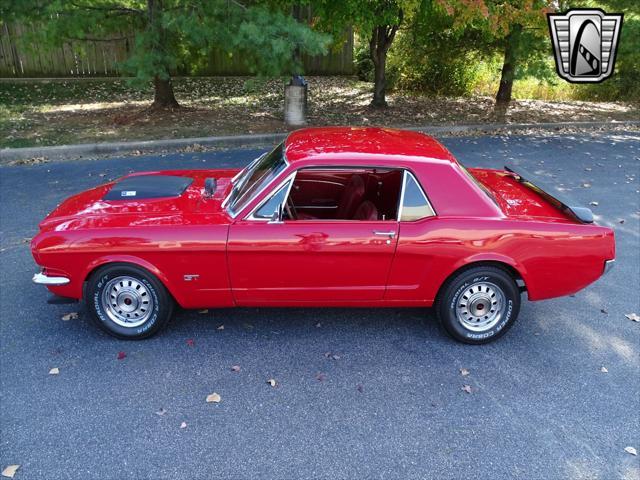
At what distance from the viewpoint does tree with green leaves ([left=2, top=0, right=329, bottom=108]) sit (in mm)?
8438

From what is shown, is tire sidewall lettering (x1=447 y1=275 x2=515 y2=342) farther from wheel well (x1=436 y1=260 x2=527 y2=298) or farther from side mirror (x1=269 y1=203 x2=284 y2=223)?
side mirror (x1=269 y1=203 x2=284 y2=223)

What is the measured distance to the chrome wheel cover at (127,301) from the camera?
3.98 m

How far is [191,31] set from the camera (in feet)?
28.6

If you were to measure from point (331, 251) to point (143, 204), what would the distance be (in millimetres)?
1589

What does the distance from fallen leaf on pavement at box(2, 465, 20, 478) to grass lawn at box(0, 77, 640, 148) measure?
775cm

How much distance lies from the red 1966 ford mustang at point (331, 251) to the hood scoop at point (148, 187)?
0.67ft

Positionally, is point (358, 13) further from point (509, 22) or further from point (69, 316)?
point (69, 316)

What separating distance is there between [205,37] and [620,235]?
6.95 metres

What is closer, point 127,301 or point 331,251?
point 331,251

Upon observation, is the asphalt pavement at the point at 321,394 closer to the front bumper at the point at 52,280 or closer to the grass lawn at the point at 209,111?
the front bumper at the point at 52,280

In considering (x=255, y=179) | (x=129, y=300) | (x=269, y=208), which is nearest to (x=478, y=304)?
(x=269, y=208)

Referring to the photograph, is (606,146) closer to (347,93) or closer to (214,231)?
(347,93)

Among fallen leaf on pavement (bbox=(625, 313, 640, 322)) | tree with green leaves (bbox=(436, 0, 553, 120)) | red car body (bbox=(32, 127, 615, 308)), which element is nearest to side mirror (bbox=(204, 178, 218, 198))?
red car body (bbox=(32, 127, 615, 308))

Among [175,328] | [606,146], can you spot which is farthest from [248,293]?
[606,146]
